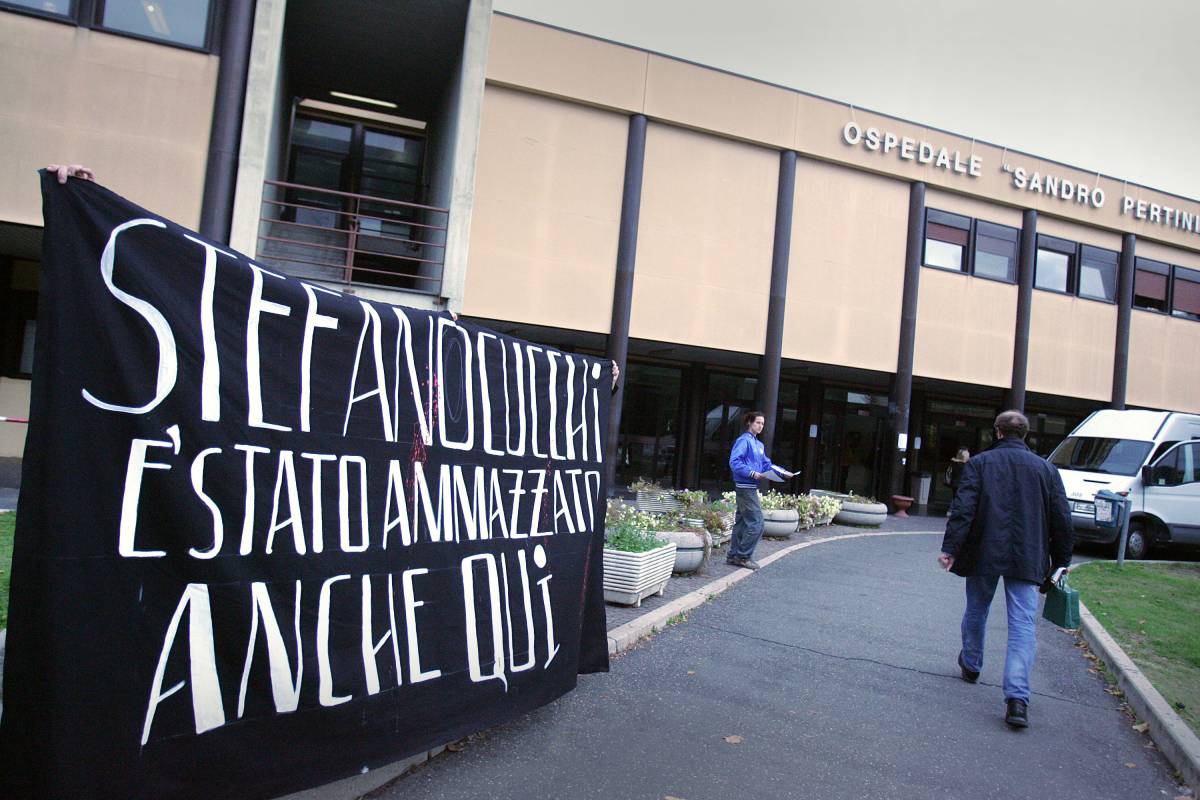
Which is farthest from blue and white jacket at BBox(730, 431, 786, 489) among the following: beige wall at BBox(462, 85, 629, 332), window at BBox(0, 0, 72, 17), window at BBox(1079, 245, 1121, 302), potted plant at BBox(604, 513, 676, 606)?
window at BBox(1079, 245, 1121, 302)

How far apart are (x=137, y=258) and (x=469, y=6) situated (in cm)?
1131

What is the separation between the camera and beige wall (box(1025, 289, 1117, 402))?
2050cm

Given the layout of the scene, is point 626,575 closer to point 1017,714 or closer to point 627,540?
point 627,540

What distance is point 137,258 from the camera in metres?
2.65

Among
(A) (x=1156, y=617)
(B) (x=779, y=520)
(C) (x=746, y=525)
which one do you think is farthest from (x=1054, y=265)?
(C) (x=746, y=525)

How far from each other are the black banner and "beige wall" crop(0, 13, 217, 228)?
1000cm

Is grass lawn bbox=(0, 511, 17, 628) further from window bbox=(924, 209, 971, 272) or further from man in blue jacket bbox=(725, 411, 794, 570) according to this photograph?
window bbox=(924, 209, 971, 272)

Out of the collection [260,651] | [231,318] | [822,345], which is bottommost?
[260,651]

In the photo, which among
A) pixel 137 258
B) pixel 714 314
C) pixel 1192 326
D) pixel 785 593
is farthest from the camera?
pixel 1192 326

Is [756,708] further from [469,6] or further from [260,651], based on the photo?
[469,6]

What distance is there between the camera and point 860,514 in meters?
15.9

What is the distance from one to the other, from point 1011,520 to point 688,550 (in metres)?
3.96

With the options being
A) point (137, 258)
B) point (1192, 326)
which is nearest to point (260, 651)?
point (137, 258)

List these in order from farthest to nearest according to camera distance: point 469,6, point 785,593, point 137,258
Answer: point 469,6 < point 785,593 < point 137,258
